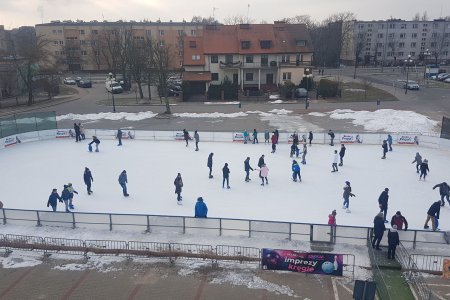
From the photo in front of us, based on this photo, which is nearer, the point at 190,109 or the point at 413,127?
the point at 413,127

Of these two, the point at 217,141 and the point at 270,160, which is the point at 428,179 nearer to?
the point at 270,160

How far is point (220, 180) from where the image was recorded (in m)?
19.9

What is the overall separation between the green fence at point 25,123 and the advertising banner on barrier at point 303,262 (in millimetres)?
23015

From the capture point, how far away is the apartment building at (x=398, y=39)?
3775 inches

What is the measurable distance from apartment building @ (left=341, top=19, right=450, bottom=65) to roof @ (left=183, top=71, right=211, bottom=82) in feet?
186

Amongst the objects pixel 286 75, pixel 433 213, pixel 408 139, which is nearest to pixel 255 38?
pixel 286 75

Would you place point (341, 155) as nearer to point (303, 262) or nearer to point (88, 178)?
point (303, 262)

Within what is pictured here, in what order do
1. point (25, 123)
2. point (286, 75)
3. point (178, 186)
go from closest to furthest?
point (178, 186)
point (25, 123)
point (286, 75)

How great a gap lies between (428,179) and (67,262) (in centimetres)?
1661

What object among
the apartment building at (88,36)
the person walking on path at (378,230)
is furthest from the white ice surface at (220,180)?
the apartment building at (88,36)

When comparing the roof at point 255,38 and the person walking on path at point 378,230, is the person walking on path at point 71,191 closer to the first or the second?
the person walking on path at point 378,230

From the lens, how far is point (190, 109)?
144ft

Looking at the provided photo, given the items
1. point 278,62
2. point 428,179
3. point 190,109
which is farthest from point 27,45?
point 428,179

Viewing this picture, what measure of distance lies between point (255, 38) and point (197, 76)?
10.0 m
